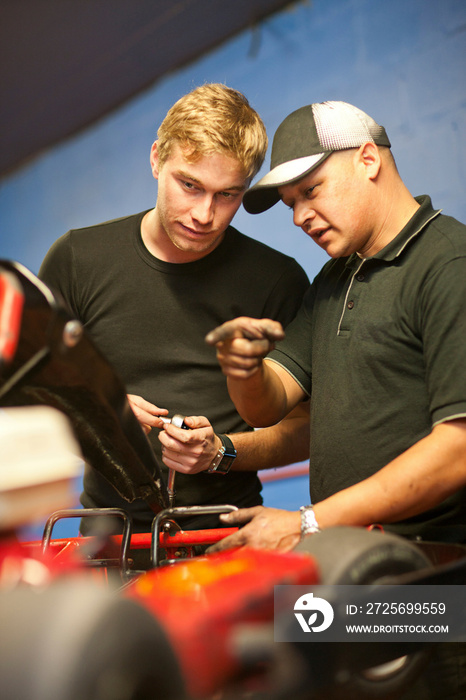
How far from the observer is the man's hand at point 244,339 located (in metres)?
0.78

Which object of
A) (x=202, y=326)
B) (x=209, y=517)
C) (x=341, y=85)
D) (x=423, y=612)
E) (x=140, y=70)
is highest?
(x=140, y=70)

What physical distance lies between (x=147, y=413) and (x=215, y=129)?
1.91ft

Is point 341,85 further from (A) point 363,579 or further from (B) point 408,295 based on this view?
(A) point 363,579

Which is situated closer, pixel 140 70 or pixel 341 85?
pixel 341 85

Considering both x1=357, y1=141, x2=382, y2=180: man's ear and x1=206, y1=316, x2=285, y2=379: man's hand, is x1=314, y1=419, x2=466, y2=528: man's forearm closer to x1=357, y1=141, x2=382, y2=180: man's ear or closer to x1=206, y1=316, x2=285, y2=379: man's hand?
x1=206, y1=316, x2=285, y2=379: man's hand

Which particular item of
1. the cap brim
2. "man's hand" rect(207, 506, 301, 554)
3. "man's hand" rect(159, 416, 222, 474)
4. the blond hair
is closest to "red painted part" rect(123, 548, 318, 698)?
"man's hand" rect(207, 506, 301, 554)

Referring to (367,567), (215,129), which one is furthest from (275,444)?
(367,567)

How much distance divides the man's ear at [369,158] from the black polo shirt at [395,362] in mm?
101

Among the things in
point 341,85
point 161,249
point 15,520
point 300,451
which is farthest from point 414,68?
point 15,520

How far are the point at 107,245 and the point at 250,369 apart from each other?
67 centimetres

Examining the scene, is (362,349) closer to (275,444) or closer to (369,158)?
(369,158)

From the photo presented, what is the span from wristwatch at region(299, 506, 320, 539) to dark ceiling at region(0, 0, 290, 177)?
235cm

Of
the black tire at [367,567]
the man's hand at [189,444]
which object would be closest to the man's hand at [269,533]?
the black tire at [367,567]

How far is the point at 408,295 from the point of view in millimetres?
937
